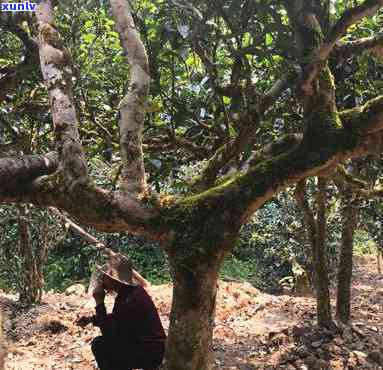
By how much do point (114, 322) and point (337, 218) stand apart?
29.5ft

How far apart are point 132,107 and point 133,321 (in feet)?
6.27

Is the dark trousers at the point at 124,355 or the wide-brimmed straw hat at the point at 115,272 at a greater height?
the wide-brimmed straw hat at the point at 115,272

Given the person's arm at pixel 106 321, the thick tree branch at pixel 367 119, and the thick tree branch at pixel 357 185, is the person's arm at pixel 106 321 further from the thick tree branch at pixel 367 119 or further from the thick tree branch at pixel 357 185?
the thick tree branch at pixel 357 185

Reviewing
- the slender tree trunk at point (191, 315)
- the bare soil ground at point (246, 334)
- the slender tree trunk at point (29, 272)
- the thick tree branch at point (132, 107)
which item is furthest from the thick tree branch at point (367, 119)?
the slender tree trunk at point (29, 272)

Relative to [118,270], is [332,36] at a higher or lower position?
higher

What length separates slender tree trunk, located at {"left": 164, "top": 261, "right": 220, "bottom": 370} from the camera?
346cm

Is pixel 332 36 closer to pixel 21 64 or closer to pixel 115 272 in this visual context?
pixel 115 272

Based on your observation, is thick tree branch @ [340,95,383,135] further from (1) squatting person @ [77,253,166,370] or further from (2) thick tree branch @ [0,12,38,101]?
(2) thick tree branch @ [0,12,38,101]

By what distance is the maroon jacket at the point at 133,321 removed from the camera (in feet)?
14.6

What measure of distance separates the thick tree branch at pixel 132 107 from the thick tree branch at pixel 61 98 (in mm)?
311

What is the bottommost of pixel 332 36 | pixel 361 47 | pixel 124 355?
pixel 124 355

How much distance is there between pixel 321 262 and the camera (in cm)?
657

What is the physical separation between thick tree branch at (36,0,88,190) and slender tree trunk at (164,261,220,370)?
902mm

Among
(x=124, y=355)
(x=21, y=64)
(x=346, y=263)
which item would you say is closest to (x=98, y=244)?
(x=124, y=355)
